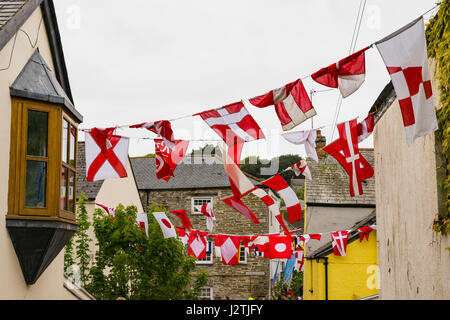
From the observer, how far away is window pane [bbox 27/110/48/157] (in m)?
8.17

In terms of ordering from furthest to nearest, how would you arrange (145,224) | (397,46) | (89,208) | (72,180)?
(89,208) < (145,224) < (72,180) < (397,46)

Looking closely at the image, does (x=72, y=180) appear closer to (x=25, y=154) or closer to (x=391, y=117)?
(x=25, y=154)

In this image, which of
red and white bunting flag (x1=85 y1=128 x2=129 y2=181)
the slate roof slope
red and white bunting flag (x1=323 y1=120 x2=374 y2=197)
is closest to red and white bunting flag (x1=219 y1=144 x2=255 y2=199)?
red and white bunting flag (x1=323 y1=120 x2=374 y2=197)

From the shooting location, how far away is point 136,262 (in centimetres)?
1695

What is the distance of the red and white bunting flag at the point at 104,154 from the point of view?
971cm

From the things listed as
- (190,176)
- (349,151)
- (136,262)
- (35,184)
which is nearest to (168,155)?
(35,184)

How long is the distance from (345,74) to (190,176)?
27751mm

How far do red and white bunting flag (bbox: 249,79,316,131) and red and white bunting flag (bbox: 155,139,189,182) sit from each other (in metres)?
2.49

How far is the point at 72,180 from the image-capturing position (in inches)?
367

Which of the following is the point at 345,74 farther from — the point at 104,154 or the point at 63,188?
the point at 104,154

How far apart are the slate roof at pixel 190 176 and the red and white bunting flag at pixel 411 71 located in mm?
27363

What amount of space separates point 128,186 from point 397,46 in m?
→ 20.9
